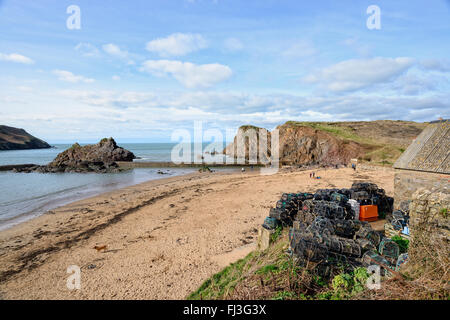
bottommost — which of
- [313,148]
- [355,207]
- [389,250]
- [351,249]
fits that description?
[389,250]

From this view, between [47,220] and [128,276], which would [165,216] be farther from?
[47,220]

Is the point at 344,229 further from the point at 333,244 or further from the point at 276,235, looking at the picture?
the point at 276,235

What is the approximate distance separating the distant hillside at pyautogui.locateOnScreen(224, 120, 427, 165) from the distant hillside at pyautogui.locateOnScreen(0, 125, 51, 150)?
15596cm

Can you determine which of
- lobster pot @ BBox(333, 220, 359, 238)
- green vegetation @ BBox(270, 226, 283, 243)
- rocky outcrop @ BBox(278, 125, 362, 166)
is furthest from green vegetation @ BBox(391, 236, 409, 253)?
rocky outcrop @ BBox(278, 125, 362, 166)

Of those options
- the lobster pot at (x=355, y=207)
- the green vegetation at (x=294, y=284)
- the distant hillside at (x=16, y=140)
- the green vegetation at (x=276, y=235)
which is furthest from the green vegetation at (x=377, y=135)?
the distant hillside at (x=16, y=140)

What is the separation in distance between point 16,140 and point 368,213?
614 feet

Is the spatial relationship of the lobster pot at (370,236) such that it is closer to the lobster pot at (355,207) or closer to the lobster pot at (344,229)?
the lobster pot at (344,229)

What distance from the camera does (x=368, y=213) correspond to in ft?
31.3

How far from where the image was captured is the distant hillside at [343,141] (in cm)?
3400

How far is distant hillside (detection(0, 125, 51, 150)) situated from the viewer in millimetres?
125900

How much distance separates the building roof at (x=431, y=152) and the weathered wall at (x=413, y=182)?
208 millimetres

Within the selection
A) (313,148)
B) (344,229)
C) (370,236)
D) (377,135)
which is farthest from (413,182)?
(377,135)

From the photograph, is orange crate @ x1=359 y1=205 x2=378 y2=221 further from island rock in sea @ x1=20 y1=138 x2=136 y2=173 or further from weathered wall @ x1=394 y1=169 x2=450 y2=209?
island rock in sea @ x1=20 y1=138 x2=136 y2=173

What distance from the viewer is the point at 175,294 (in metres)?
6.45
